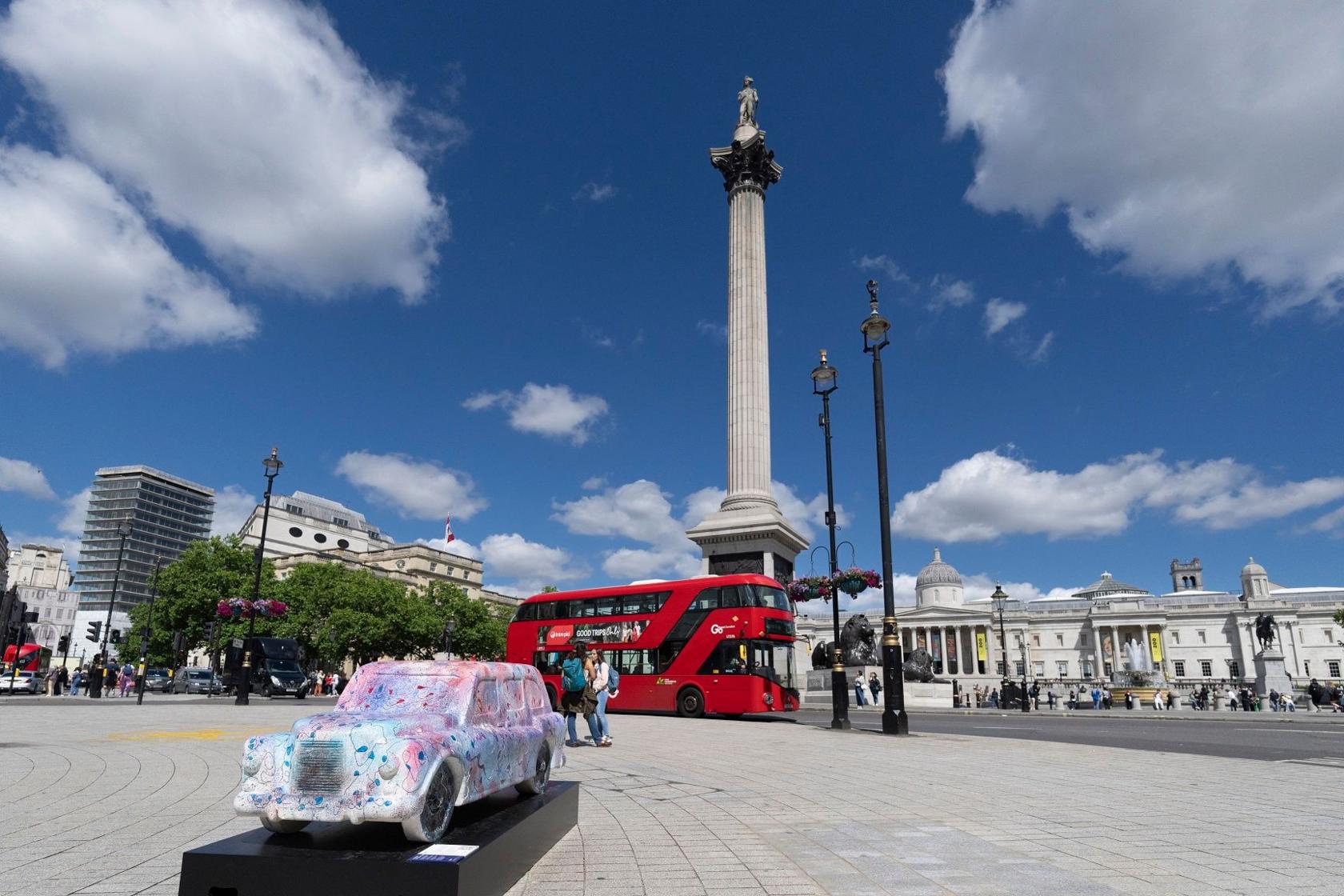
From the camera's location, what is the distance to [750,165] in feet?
130

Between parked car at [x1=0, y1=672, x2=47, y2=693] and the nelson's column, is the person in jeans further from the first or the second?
parked car at [x1=0, y1=672, x2=47, y2=693]

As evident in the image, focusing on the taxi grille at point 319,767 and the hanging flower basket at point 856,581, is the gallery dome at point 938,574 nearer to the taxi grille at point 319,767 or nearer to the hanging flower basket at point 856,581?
the hanging flower basket at point 856,581

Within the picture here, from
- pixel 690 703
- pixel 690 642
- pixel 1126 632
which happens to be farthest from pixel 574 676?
pixel 1126 632

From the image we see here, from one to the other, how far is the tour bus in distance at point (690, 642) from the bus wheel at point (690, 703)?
0.07 feet

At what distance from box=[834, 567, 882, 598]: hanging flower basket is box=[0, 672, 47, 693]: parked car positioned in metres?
39.8

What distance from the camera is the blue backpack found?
13.1 meters

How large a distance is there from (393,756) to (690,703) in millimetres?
19212

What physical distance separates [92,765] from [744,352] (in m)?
29.3

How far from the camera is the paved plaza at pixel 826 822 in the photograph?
5086mm

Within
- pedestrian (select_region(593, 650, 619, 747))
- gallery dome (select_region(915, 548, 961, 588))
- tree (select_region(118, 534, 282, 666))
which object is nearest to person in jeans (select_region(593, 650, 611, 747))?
pedestrian (select_region(593, 650, 619, 747))

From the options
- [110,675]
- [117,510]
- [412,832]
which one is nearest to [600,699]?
[412,832]

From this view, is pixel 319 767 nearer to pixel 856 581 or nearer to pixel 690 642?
pixel 690 642

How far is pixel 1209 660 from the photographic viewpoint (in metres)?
108

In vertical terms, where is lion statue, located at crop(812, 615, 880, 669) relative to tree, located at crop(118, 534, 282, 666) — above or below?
below
